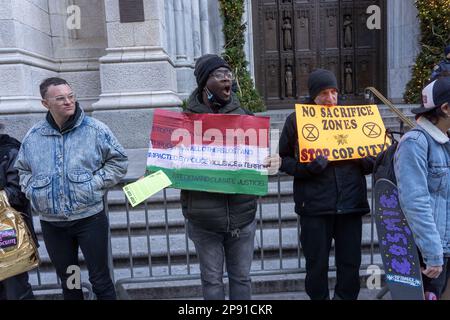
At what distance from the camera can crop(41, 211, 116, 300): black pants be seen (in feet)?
10.6

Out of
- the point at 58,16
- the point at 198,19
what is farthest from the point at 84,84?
the point at 198,19

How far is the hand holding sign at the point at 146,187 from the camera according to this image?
9.22ft

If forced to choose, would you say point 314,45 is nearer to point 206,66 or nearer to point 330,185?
point 330,185

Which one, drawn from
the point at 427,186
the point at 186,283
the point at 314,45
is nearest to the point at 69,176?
the point at 186,283

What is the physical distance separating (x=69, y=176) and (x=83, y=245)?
57 centimetres

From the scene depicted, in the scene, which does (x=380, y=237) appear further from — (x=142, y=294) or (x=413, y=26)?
(x=413, y=26)

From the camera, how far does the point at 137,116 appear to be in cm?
739

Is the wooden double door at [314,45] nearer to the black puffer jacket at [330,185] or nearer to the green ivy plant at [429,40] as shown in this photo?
the green ivy plant at [429,40]

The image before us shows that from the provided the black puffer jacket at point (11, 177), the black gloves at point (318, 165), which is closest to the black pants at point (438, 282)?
the black gloves at point (318, 165)

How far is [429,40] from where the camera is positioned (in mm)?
9992

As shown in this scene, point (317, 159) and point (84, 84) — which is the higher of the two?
point (84, 84)

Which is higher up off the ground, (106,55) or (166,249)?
(106,55)

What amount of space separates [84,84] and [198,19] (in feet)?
9.59
